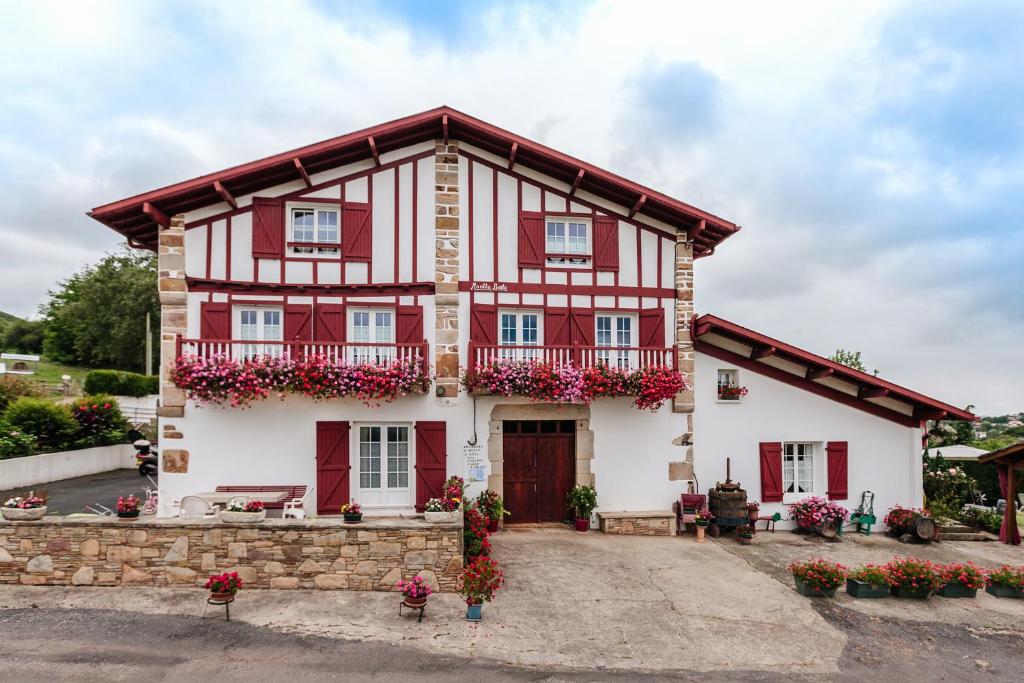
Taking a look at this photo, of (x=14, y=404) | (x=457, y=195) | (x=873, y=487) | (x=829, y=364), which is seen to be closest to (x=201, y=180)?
(x=457, y=195)

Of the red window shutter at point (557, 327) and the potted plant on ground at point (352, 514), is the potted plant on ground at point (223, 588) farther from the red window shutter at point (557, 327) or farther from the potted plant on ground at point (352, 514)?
the red window shutter at point (557, 327)

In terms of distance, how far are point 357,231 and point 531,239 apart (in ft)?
12.1

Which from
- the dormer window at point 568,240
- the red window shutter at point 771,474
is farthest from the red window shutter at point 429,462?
the red window shutter at point 771,474

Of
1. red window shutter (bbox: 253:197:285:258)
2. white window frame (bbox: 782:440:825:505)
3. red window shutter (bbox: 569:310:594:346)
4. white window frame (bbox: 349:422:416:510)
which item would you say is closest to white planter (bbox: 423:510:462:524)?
white window frame (bbox: 349:422:416:510)

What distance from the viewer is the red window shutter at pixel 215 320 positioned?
10.7 meters

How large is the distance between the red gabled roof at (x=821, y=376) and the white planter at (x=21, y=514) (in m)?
12.2

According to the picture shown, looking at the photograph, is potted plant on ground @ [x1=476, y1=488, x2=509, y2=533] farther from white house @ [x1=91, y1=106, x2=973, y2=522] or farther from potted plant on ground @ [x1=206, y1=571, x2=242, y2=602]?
potted plant on ground @ [x1=206, y1=571, x2=242, y2=602]

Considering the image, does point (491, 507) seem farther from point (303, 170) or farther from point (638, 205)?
point (303, 170)

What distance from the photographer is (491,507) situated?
10953 millimetres

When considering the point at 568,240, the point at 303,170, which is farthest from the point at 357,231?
the point at 568,240

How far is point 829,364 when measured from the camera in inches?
463

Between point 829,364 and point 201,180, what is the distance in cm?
1349

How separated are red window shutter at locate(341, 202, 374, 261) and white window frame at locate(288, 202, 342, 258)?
0.18m

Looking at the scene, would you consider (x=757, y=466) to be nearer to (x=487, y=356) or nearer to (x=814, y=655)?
(x=814, y=655)
